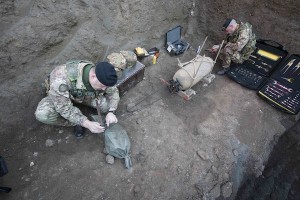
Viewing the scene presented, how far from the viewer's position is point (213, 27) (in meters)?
6.18

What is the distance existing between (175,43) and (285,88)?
98.2 inches

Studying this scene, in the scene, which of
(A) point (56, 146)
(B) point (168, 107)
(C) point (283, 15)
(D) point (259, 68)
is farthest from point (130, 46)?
(C) point (283, 15)

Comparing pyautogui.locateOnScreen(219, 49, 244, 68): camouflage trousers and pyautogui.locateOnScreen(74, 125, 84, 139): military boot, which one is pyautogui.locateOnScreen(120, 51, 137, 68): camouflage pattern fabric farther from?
pyautogui.locateOnScreen(219, 49, 244, 68): camouflage trousers

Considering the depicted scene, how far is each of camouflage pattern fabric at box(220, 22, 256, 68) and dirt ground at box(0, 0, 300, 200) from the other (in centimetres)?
54

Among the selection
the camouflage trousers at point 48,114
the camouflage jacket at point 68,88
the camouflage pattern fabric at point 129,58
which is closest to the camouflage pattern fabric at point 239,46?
the camouflage pattern fabric at point 129,58

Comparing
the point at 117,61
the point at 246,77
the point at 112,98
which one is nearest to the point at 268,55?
the point at 246,77

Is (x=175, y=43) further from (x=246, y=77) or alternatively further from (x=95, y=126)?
(x=95, y=126)

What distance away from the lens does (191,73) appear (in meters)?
4.96

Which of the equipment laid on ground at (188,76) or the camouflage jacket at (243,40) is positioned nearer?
the equipment laid on ground at (188,76)

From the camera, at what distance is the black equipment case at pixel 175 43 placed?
585cm

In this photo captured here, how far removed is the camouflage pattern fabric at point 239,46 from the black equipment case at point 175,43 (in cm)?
88

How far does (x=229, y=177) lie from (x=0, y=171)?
330cm

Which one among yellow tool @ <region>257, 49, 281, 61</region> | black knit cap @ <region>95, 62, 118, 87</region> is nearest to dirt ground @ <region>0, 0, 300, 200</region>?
yellow tool @ <region>257, 49, 281, 61</region>

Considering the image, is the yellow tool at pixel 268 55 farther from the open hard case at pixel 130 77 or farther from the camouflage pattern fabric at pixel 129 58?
the camouflage pattern fabric at pixel 129 58
